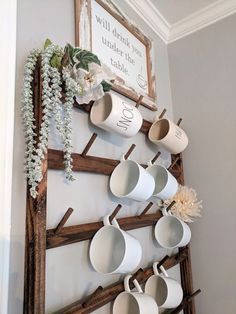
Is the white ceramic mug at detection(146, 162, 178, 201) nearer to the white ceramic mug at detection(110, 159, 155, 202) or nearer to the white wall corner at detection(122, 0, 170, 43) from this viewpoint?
the white ceramic mug at detection(110, 159, 155, 202)

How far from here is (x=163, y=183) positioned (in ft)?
2.91

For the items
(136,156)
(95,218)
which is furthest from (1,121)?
(136,156)

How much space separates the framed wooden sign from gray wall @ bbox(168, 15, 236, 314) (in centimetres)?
24

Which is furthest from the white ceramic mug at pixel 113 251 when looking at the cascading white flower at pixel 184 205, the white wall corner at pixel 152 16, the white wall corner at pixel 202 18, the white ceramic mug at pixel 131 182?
the white wall corner at pixel 202 18

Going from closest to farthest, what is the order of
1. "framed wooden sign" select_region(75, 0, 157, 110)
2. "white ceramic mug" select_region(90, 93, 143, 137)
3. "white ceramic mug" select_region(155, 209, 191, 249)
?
1. "white ceramic mug" select_region(90, 93, 143, 137)
2. "framed wooden sign" select_region(75, 0, 157, 110)
3. "white ceramic mug" select_region(155, 209, 191, 249)

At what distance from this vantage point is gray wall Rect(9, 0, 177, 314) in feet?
1.81

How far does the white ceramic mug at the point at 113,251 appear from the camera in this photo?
660 millimetres

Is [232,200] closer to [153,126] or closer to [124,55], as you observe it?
[153,126]

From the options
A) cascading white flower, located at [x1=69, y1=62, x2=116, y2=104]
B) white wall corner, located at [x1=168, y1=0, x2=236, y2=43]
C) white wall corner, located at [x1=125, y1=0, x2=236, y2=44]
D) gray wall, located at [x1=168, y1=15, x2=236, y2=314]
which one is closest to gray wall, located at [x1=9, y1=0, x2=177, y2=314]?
cascading white flower, located at [x1=69, y1=62, x2=116, y2=104]

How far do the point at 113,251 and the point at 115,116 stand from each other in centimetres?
38

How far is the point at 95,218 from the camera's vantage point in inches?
29.0

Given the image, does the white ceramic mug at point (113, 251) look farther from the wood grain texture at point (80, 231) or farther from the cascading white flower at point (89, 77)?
the cascading white flower at point (89, 77)

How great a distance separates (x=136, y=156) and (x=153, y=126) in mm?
162

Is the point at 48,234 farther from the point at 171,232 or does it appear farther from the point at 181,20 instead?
the point at 181,20
